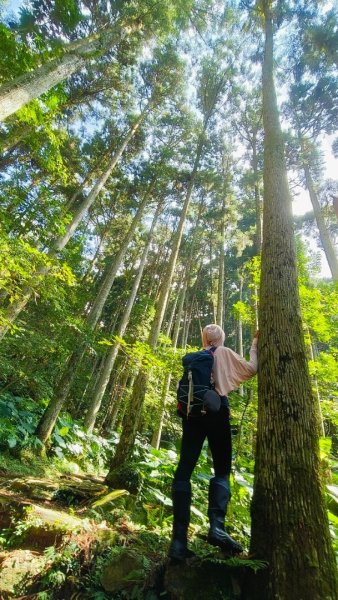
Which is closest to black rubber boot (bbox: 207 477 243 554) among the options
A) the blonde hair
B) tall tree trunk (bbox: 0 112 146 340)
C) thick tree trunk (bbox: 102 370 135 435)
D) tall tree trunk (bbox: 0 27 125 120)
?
the blonde hair

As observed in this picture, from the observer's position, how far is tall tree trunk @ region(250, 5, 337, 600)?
1929 millimetres

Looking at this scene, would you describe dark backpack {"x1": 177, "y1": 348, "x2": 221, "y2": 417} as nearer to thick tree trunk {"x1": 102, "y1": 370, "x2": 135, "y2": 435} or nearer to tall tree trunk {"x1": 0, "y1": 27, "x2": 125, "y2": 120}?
tall tree trunk {"x1": 0, "y1": 27, "x2": 125, "y2": 120}

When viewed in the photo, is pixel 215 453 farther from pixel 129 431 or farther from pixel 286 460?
pixel 129 431

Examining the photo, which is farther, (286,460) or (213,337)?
(213,337)

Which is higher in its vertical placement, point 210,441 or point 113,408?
point 113,408

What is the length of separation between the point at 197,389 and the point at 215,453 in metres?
0.57

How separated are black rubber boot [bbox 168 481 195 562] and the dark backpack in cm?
58

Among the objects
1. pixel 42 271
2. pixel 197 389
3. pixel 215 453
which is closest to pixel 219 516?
pixel 215 453

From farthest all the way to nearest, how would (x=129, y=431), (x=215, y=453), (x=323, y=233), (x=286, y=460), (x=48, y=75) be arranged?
(x=323, y=233) < (x=48, y=75) < (x=129, y=431) < (x=215, y=453) < (x=286, y=460)

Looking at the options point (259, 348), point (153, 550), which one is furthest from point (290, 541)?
point (259, 348)

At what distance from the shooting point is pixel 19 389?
34.7 ft

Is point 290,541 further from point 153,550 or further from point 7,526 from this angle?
point 7,526

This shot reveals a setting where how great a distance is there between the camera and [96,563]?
2.38 m

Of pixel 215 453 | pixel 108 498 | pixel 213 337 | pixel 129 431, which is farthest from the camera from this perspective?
pixel 129 431
